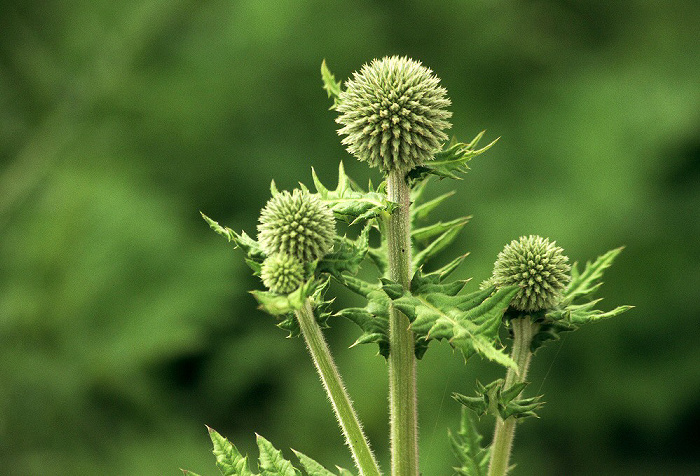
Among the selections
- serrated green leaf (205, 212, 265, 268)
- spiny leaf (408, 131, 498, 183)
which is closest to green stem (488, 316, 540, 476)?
spiny leaf (408, 131, 498, 183)

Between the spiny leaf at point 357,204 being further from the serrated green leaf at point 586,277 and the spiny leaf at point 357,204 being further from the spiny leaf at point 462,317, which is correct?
the serrated green leaf at point 586,277

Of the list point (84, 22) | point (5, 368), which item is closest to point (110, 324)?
point (5, 368)

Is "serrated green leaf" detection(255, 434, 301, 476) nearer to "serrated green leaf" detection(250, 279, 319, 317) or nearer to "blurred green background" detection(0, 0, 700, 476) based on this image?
"serrated green leaf" detection(250, 279, 319, 317)

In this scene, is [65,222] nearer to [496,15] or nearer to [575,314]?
[496,15]

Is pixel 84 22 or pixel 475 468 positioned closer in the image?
pixel 475 468

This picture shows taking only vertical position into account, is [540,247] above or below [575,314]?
above

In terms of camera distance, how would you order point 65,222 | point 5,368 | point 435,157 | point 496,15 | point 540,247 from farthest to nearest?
point 496,15 → point 65,222 → point 5,368 → point 540,247 → point 435,157

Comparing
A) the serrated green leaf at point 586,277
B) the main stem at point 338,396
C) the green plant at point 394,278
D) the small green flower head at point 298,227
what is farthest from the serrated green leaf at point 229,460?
the serrated green leaf at point 586,277
